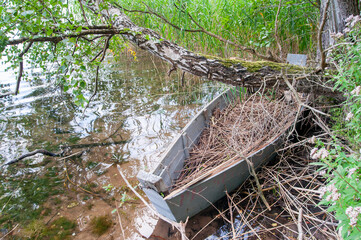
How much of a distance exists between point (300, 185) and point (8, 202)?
3165mm

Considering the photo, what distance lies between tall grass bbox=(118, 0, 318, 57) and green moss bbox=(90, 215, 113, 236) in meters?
2.96

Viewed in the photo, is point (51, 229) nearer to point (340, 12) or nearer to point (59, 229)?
point (59, 229)

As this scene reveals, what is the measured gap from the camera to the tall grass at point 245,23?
157 inches

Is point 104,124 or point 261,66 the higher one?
point 261,66

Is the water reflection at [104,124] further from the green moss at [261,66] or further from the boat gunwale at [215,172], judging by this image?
the green moss at [261,66]

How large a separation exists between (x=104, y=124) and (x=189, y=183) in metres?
2.83

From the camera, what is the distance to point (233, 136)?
113 inches

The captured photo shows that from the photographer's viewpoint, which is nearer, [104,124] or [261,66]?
[261,66]

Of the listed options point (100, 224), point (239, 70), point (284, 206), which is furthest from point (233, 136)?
point (100, 224)

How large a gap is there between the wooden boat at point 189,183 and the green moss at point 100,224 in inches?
22.0

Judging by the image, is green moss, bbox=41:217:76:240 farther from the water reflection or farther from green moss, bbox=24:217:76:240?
the water reflection

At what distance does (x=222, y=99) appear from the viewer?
3.71 meters

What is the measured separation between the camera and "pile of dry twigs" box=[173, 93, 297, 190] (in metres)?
2.58

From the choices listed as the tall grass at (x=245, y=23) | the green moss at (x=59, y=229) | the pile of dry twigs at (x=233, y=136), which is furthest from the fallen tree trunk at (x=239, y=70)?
the green moss at (x=59, y=229)
